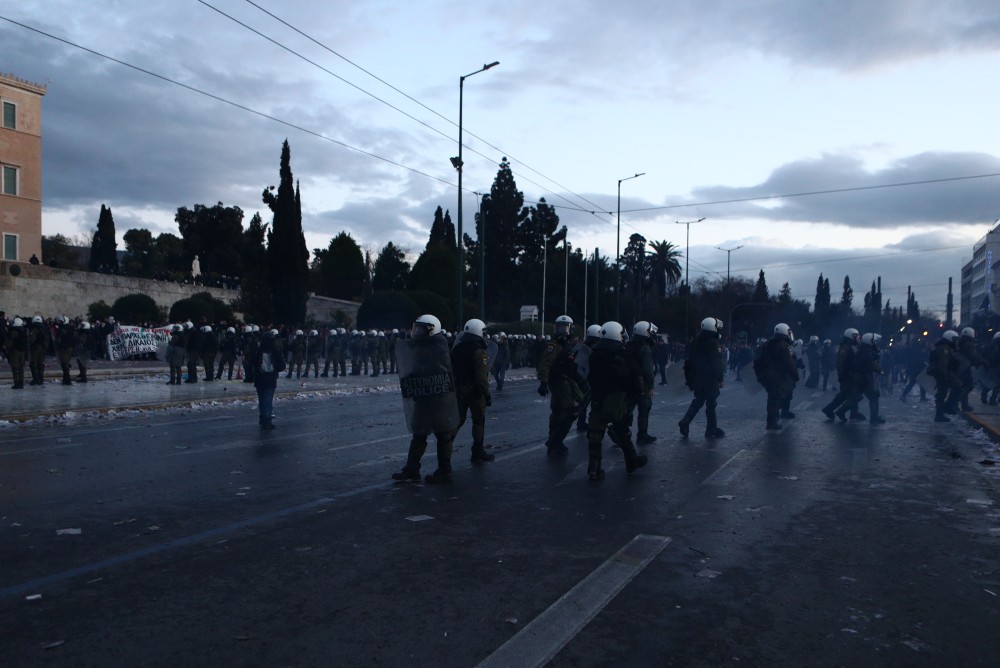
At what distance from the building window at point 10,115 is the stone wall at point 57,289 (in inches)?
368

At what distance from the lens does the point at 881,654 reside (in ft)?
13.0

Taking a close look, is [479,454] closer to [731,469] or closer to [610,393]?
[610,393]

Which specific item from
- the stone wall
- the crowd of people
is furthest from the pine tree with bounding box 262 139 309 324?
the crowd of people

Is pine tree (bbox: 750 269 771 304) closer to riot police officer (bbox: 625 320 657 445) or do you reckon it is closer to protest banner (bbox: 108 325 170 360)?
protest banner (bbox: 108 325 170 360)

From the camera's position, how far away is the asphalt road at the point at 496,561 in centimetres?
404

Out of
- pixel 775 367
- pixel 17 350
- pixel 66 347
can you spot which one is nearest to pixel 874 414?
pixel 775 367

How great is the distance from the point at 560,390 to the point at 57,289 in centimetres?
4137

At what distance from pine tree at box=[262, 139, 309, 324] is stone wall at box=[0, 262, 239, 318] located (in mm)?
6453

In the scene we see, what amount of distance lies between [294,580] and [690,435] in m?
9.08

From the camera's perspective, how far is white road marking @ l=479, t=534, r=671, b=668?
3881 mm

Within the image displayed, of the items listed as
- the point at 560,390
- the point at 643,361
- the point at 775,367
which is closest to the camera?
the point at 560,390

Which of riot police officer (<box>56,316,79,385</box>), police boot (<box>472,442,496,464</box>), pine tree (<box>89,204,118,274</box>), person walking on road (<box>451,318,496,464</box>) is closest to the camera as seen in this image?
person walking on road (<box>451,318,496,464</box>)

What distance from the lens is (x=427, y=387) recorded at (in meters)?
8.29

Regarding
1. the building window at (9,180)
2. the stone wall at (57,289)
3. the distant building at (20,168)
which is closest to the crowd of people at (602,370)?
the stone wall at (57,289)
